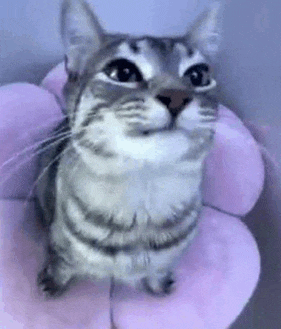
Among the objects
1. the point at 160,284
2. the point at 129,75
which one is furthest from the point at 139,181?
the point at 160,284

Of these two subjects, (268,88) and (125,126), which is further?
(268,88)

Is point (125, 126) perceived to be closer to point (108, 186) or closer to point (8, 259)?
point (108, 186)

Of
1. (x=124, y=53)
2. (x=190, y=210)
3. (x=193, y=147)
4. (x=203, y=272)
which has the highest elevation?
(x=124, y=53)

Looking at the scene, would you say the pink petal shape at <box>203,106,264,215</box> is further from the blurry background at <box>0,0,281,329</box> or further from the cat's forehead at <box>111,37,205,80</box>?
the cat's forehead at <box>111,37,205,80</box>

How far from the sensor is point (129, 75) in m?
0.63

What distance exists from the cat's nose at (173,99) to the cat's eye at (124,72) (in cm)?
5

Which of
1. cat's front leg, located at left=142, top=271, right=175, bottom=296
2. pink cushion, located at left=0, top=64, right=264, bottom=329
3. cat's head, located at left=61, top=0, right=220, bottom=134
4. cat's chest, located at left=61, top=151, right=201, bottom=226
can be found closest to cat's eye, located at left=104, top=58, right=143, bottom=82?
cat's head, located at left=61, top=0, right=220, bottom=134

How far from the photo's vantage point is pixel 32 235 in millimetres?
905

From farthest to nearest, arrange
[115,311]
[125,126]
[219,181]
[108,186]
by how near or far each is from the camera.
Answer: [219,181] < [115,311] < [108,186] < [125,126]

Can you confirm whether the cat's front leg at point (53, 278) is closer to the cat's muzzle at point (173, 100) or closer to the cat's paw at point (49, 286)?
the cat's paw at point (49, 286)

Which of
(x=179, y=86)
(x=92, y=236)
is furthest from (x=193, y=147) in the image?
(x=92, y=236)

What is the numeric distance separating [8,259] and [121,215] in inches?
9.3

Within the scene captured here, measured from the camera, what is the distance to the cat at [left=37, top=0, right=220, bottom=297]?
2.00 ft

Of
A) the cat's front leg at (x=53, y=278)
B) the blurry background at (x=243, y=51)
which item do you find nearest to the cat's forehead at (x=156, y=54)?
the blurry background at (x=243, y=51)
